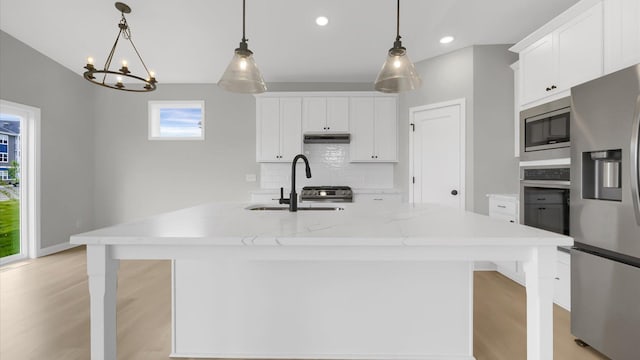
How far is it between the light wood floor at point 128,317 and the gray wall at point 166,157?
1.51m

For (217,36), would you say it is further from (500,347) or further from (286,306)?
(500,347)

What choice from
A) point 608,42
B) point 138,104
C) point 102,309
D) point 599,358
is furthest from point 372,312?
point 138,104

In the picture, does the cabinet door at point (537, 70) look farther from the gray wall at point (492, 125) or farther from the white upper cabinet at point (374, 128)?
the white upper cabinet at point (374, 128)

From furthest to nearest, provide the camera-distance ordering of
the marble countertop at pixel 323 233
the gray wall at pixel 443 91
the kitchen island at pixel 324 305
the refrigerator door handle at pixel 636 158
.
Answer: the gray wall at pixel 443 91, the kitchen island at pixel 324 305, the refrigerator door handle at pixel 636 158, the marble countertop at pixel 323 233

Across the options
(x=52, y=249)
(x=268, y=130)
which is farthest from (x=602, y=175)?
(x=52, y=249)

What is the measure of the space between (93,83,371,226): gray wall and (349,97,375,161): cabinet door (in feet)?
5.44

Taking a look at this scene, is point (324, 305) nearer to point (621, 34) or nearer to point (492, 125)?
point (621, 34)

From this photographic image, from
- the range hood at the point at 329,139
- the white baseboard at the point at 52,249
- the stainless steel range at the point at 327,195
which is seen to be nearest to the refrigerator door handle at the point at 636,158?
the stainless steel range at the point at 327,195

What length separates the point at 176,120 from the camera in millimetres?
4793

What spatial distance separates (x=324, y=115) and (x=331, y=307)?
3221 millimetres

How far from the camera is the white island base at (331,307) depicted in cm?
161

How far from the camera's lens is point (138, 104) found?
4.70 metres

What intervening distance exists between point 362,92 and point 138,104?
372 cm

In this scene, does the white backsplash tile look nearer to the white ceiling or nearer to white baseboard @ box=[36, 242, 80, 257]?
the white ceiling
